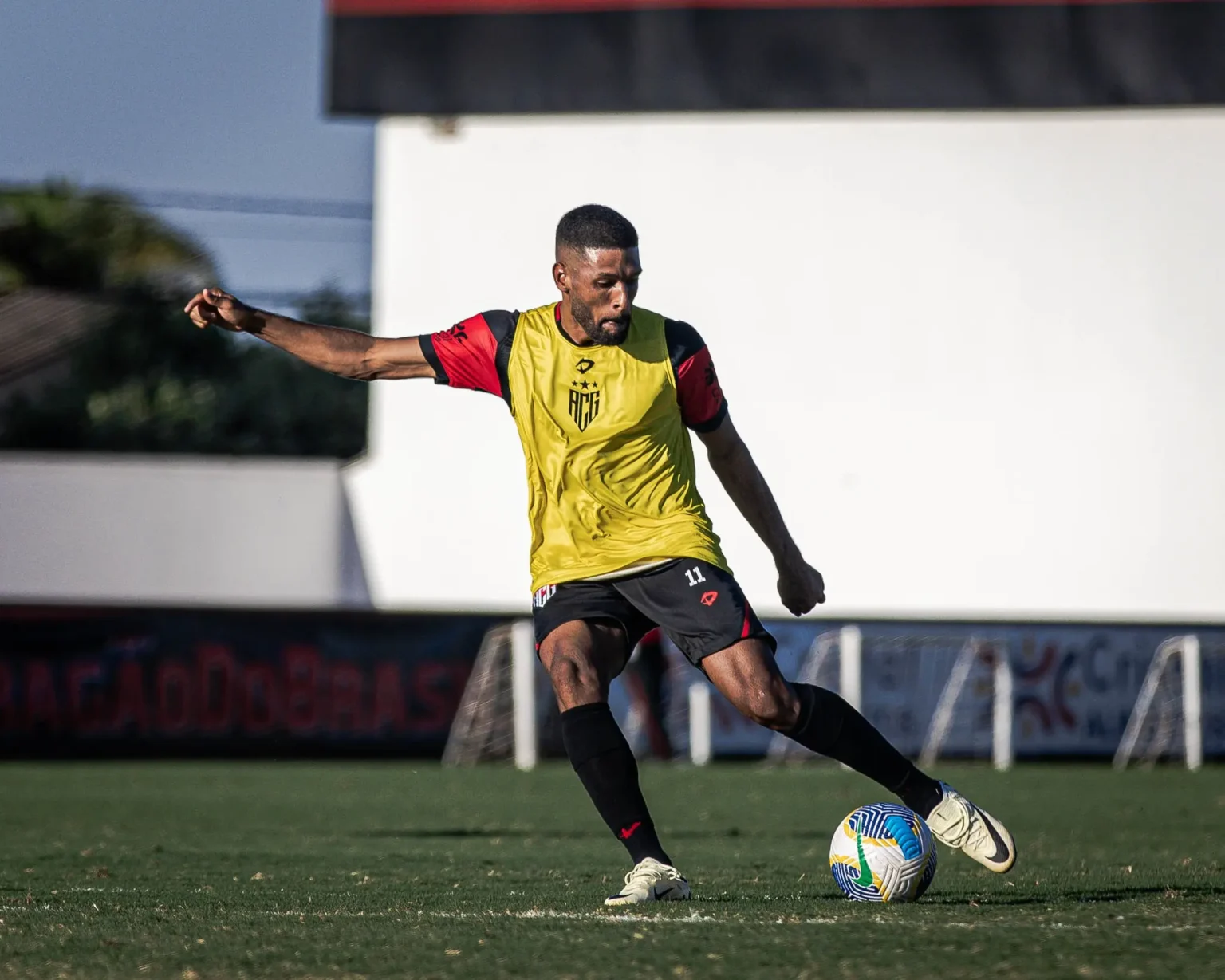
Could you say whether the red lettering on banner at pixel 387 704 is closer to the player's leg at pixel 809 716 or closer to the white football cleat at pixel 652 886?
the player's leg at pixel 809 716

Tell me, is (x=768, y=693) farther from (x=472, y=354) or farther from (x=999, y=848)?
(x=472, y=354)

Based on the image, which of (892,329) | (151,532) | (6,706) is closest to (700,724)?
(6,706)

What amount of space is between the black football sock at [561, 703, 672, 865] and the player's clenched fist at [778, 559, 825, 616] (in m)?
0.78

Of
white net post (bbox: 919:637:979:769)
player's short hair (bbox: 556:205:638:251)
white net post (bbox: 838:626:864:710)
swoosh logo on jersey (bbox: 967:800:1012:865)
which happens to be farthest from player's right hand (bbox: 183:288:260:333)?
white net post (bbox: 919:637:979:769)

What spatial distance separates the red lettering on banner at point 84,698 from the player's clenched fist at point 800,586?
14.3m

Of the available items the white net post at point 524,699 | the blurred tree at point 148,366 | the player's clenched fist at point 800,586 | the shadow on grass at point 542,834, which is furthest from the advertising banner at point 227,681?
the blurred tree at point 148,366

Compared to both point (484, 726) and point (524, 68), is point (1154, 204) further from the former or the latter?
point (484, 726)

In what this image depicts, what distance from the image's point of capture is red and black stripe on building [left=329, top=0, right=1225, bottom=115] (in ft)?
84.9

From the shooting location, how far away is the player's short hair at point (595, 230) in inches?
223

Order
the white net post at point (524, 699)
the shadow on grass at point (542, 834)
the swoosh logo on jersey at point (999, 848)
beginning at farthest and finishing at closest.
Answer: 1. the white net post at point (524, 699)
2. the shadow on grass at point (542, 834)
3. the swoosh logo on jersey at point (999, 848)

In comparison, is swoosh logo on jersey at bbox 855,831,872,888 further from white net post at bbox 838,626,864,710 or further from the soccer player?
white net post at bbox 838,626,864,710

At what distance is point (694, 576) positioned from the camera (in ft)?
18.8

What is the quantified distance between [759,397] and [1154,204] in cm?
612

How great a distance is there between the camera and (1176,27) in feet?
84.9
